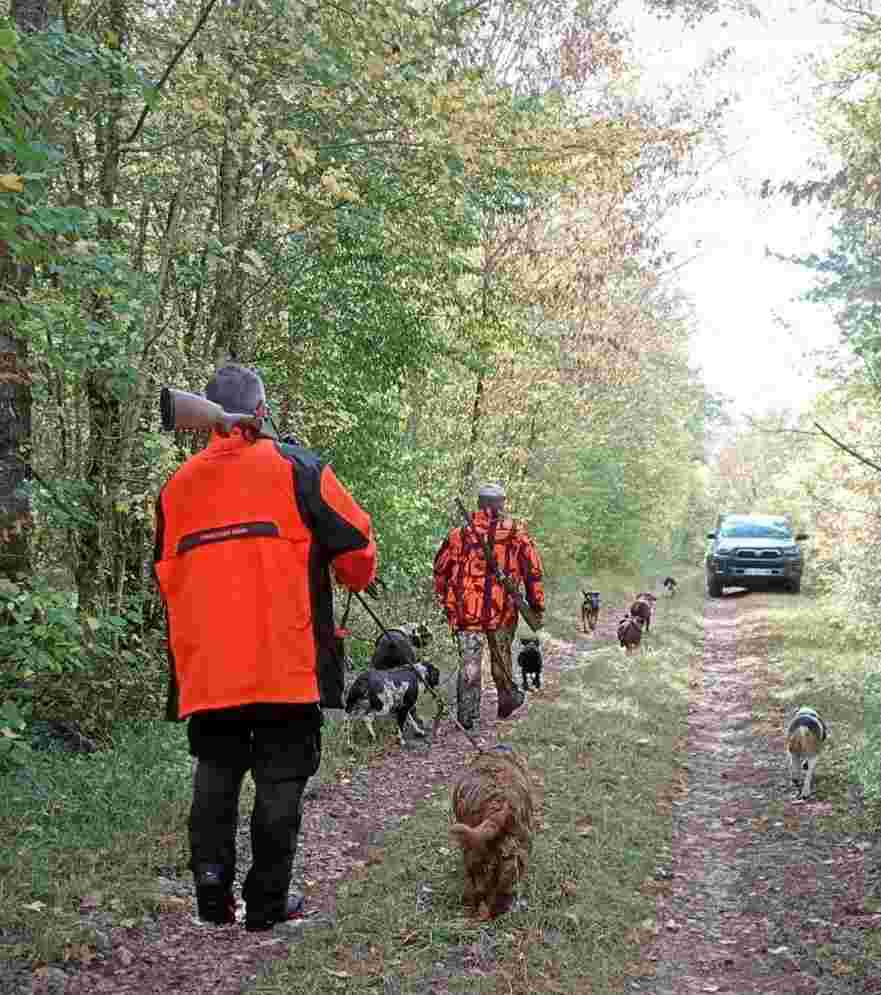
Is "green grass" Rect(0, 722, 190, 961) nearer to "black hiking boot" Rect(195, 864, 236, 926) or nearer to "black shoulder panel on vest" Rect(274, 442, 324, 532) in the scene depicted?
"black hiking boot" Rect(195, 864, 236, 926)

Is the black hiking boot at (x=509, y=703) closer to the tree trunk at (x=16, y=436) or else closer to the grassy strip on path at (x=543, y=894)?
the grassy strip on path at (x=543, y=894)

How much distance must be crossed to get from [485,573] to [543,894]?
4067 mm

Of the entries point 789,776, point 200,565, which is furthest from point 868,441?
point 200,565

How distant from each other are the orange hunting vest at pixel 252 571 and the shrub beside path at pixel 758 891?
2.49 m

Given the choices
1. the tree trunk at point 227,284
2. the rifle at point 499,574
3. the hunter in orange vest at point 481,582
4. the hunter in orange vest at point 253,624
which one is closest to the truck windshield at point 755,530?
the hunter in orange vest at point 481,582

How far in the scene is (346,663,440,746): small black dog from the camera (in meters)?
8.40

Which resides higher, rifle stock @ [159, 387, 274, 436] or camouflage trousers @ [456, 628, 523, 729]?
rifle stock @ [159, 387, 274, 436]

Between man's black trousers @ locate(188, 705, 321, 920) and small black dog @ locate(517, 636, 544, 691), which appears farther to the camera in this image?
small black dog @ locate(517, 636, 544, 691)

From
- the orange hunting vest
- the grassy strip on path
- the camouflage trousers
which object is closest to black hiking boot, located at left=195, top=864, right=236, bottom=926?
the orange hunting vest

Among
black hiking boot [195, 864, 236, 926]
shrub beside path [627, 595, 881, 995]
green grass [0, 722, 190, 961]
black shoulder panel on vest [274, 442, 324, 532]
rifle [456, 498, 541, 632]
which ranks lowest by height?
shrub beside path [627, 595, 881, 995]

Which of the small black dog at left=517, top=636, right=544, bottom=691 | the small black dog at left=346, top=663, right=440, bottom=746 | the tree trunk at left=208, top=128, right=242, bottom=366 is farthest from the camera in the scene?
the small black dog at left=517, top=636, right=544, bottom=691

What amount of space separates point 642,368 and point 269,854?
25076 mm

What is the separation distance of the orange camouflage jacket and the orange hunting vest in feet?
17.7

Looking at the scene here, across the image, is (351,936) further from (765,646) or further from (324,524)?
(765,646)
